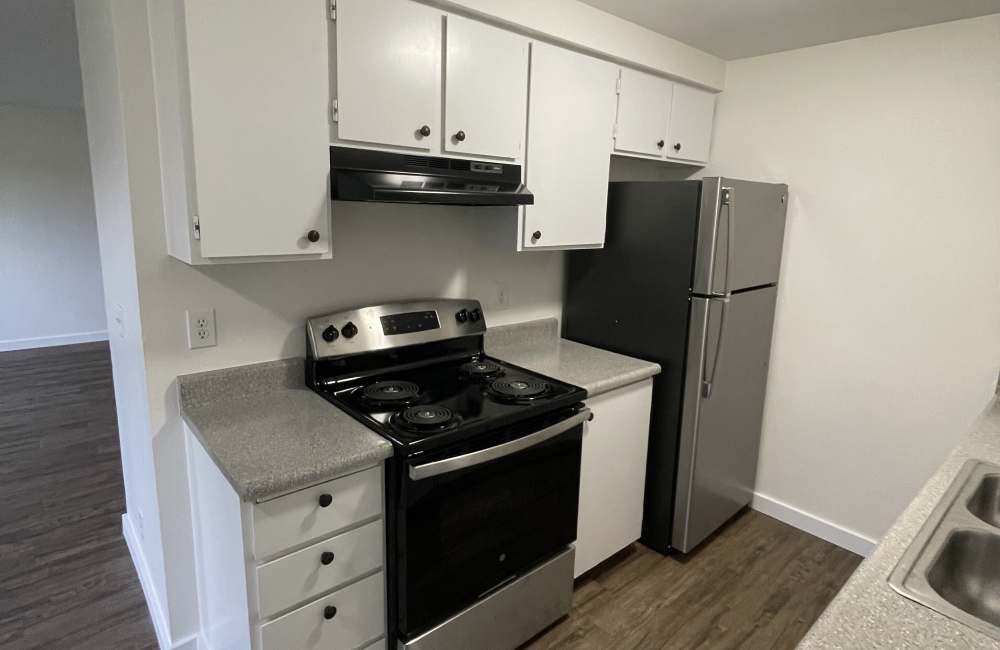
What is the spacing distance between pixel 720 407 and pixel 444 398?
1.32 meters

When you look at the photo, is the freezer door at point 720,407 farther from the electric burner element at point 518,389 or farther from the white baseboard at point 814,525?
the electric burner element at point 518,389

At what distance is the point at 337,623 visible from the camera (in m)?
1.54

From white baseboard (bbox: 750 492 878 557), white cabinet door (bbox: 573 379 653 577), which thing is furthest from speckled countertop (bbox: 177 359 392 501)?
white baseboard (bbox: 750 492 878 557)

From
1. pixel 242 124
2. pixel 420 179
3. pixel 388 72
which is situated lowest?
pixel 420 179

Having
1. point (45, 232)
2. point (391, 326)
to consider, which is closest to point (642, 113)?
point (391, 326)

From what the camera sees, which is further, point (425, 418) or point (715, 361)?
point (715, 361)

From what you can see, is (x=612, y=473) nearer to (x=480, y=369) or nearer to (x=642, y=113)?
(x=480, y=369)

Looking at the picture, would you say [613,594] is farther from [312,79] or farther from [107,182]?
[107,182]

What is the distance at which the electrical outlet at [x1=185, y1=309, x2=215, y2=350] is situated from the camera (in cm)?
175

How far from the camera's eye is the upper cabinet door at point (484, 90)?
6.06ft

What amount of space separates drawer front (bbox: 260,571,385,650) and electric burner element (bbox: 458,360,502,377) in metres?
0.79

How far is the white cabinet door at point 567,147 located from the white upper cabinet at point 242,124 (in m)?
0.84

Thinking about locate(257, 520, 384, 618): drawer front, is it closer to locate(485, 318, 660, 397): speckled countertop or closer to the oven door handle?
the oven door handle

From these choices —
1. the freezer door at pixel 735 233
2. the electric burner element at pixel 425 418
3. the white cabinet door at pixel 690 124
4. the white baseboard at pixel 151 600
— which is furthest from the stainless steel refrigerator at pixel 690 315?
the white baseboard at pixel 151 600
